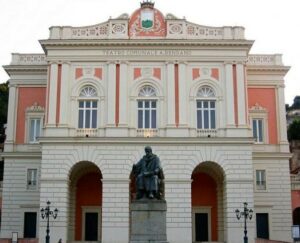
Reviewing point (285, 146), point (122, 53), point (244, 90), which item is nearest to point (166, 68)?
point (122, 53)

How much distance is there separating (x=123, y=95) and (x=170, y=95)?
3172 mm

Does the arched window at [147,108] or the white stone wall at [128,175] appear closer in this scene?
the white stone wall at [128,175]

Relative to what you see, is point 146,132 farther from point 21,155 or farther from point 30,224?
point 30,224

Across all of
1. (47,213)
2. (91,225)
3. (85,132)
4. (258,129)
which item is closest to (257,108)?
(258,129)

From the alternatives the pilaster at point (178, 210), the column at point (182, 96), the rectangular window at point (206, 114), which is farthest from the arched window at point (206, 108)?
the pilaster at point (178, 210)

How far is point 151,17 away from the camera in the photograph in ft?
128

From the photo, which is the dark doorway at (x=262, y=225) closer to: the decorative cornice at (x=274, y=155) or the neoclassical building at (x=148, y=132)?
the neoclassical building at (x=148, y=132)

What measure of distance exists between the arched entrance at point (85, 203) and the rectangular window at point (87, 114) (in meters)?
2.86

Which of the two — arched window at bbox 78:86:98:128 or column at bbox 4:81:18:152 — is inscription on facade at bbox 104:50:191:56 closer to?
arched window at bbox 78:86:98:128

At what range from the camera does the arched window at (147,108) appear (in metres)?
37.6

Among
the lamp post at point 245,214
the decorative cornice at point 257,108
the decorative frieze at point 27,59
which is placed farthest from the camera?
the decorative frieze at point 27,59

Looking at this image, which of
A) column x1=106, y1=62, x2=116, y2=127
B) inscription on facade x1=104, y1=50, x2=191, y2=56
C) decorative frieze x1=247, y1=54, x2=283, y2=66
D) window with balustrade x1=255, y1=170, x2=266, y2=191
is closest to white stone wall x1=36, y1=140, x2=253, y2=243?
column x1=106, y1=62, x2=116, y2=127

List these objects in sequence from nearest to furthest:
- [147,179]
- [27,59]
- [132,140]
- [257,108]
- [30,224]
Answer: [147,179] < [132,140] < [30,224] < [257,108] < [27,59]

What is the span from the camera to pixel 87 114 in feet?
124
